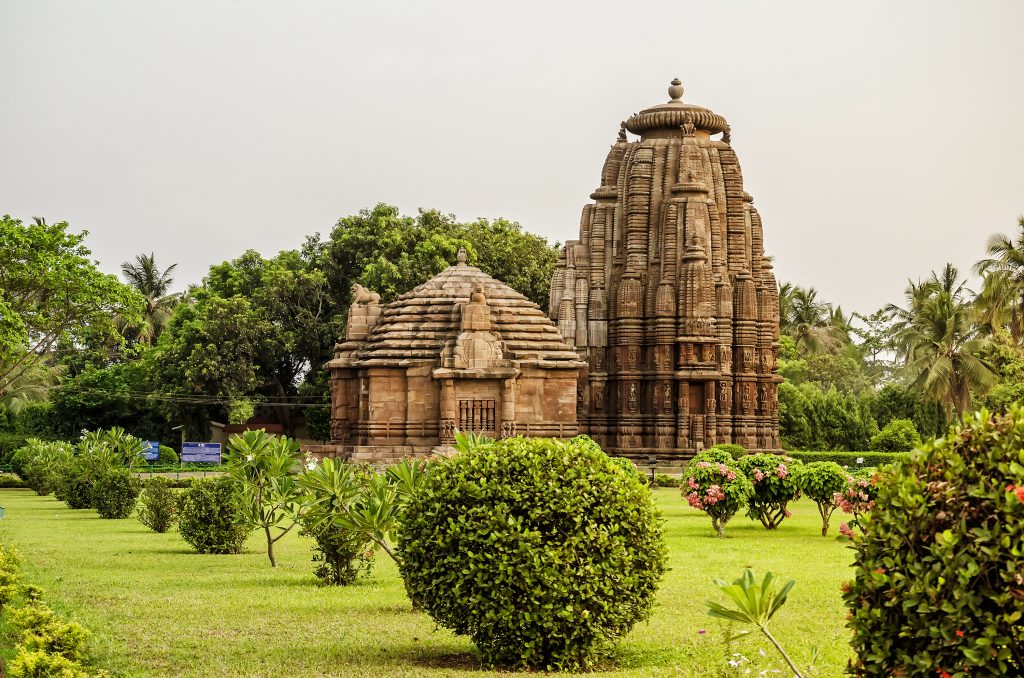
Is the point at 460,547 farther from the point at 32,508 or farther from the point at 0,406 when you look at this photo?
the point at 0,406

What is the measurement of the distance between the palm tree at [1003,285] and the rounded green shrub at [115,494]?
99.0 feet

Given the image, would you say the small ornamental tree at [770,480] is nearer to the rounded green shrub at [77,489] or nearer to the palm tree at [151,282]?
the rounded green shrub at [77,489]

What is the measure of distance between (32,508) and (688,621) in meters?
22.0

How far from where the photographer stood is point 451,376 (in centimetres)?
3441

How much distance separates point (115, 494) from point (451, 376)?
34.7 feet

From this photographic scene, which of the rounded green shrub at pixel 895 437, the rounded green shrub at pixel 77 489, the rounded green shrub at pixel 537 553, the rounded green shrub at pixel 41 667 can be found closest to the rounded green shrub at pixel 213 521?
the rounded green shrub at pixel 537 553

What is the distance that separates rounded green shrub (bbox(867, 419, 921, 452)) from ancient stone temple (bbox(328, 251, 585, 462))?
1760 cm

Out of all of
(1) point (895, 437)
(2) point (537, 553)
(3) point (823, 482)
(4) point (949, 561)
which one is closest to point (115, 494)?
(3) point (823, 482)

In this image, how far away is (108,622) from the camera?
1155 centimetres

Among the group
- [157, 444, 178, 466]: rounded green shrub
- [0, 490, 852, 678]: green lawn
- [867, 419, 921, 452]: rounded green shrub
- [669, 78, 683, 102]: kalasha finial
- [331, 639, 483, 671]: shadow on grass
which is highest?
[669, 78, 683, 102]: kalasha finial

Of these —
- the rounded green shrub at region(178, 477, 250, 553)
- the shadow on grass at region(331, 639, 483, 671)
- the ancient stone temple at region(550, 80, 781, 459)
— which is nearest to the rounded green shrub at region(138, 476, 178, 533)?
the rounded green shrub at region(178, 477, 250, 553)

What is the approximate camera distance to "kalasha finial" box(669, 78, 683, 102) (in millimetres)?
43750

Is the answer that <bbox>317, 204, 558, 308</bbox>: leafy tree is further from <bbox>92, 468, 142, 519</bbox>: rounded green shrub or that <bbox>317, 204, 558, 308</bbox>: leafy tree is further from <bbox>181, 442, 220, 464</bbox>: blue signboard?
<bbox>92, 468, 142, 519</bbox>: rounded green shrub

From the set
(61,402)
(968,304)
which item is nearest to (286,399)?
(61,402)
